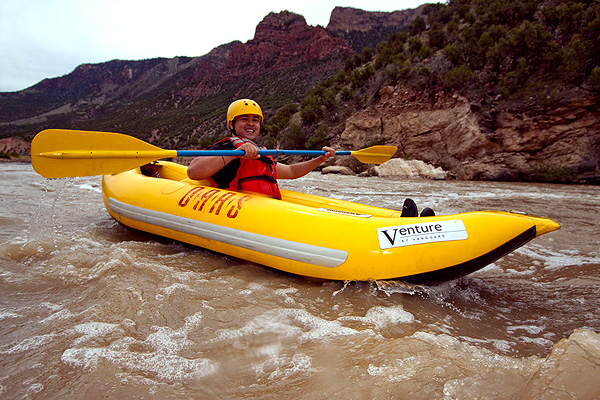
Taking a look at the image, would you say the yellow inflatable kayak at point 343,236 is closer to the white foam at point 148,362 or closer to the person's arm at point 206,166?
the person's arm at point 206,166

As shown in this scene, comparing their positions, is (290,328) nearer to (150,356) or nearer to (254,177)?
(150,356)

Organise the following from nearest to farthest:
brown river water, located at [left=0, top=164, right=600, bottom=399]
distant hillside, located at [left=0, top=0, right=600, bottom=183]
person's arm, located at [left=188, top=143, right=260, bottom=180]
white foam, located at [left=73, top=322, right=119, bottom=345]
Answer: brown river water, located at [left=0, top=164, right=600, bottom=399] → white foam, located at [left=73, top=322, right=119, bottom=345] → person's arm, located at [left=188, top=143, right=260, bottom=180] → distant hillside, located at [left=0, top=0, right=600, bottom=183]

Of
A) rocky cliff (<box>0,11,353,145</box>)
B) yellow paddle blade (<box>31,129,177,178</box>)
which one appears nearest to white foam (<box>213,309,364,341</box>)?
yellow paddle blade (<box>31,129,177,178</box>)

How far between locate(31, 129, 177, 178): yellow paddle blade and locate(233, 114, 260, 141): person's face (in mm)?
607

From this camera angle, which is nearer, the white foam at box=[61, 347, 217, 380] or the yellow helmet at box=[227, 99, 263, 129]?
the white foam at box=[61, 347, 217, 380]

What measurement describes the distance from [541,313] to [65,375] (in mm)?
2282

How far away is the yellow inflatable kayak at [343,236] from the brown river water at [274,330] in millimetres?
127

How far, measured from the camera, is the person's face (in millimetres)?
2883

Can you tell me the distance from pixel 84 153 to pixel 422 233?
2.56 meters

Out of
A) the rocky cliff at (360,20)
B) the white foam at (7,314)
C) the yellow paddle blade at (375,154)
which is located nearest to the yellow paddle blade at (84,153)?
the white foam at (7,314)

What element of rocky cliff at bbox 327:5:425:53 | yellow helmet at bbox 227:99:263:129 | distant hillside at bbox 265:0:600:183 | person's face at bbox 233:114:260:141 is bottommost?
person's face at bbox 233:114:260:141

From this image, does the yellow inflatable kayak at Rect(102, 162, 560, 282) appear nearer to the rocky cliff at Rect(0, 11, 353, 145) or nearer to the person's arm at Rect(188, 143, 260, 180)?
the person's arm at Rect(188, 143, 260, 180)

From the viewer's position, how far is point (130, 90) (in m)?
83.9

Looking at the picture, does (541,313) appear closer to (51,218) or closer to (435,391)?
(435,391)
